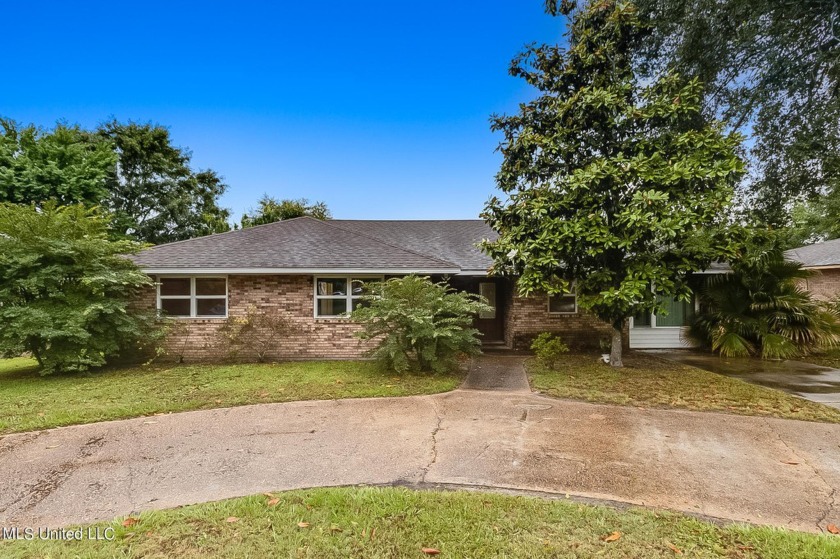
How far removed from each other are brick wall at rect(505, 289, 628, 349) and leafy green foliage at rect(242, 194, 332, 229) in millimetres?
21152

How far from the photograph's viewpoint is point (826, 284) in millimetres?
15094

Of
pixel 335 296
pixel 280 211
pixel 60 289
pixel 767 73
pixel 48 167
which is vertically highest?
pixel 280 211

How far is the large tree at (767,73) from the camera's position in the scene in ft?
22.0

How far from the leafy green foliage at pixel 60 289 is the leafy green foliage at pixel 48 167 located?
1193 centimetres

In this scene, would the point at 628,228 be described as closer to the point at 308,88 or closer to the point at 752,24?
the point at 752,24

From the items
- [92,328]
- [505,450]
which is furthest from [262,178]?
[505,450]

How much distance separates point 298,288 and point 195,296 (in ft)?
9.13

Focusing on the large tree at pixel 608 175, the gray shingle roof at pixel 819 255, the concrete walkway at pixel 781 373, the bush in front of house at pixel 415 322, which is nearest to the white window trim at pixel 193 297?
the bush in front of house at pixel 415 322

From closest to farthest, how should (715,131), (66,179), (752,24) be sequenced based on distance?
(752,24), (715,131), (66,179)

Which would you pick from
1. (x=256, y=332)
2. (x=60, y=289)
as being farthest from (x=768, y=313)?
(x=60, y=289)

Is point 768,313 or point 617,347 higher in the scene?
point 768,313

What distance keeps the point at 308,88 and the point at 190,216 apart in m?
14.6

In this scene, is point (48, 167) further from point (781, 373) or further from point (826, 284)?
point (826, 284)

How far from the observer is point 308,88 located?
15.4 meters
